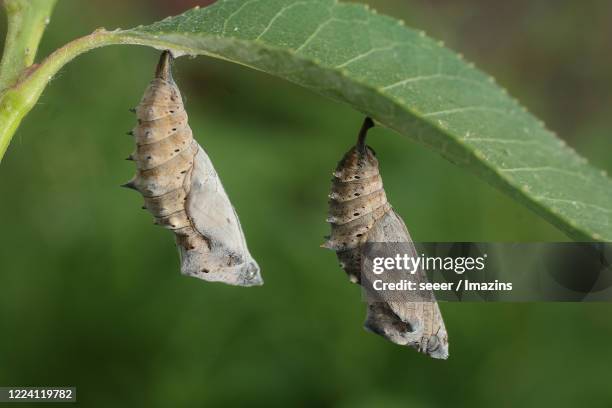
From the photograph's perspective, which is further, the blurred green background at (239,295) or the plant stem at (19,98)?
the blurred green background at (239,295)

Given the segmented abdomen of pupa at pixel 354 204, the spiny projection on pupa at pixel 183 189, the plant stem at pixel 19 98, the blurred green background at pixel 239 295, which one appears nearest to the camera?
the plant stem at pixel 19 98

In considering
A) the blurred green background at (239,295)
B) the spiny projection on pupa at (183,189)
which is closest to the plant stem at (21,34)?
the spiny projection on pupa at (183,189)

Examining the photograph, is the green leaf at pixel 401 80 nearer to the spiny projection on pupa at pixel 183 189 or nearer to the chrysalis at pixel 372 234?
the spiny projection on pupa at pixel 183 189

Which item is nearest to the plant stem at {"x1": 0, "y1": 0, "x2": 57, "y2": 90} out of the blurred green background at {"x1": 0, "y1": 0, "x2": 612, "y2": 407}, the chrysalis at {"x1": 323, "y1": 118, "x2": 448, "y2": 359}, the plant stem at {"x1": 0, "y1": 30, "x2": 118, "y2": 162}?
the plant stem at {"x1": 0, "y1": 30, "x2": 118, "y2": 162}

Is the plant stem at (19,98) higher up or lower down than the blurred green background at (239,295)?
lower down

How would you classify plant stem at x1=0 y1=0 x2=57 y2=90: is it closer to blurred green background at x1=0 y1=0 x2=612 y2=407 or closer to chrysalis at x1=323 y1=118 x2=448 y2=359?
chrysalis at x1=323 y1=118 x2=448 y2=359

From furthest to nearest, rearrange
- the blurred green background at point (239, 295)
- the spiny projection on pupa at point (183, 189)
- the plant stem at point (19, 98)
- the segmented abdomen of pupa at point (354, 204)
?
1. the blurred green background at point (239, 295)
2. the segmented abdomen of pupa at point (354, 204)
3. the spiny projection on pupa at point (183, 189)
4. the plant stem at point (19, 98)

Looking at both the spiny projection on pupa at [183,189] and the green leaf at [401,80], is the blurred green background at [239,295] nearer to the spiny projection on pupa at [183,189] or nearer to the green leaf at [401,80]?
the spiny projection on pupa at [183,189]
